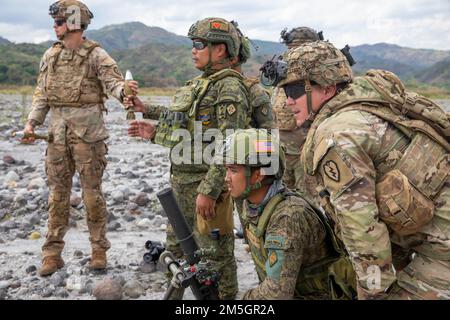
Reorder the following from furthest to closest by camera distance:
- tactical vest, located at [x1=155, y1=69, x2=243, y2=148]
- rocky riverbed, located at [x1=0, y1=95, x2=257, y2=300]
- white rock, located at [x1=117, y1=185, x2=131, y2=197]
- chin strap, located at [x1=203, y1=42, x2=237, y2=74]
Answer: white rock, located at [x1=117, y1=185, x2=131, y2=197] → rocky riverbed, located at [x1=0, y1=95, x2=257, y2=300] → chin strap, located at [x1=203, y1=42, x2=237, y2=74] → tactical vest, located at [x1=155, y1=69, x2=243, y2=148]

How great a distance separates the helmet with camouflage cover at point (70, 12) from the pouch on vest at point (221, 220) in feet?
8.22

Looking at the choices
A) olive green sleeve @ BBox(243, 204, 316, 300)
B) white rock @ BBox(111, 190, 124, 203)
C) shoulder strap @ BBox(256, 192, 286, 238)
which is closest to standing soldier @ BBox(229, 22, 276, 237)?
shoulder strap @ BBox(256, 192, 286, 238)

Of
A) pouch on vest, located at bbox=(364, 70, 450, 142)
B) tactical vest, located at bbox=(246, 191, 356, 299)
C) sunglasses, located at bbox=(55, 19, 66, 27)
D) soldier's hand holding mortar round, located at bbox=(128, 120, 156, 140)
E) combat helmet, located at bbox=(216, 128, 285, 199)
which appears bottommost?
tactical vest, located at bbox=(246, 191, 356, 299)

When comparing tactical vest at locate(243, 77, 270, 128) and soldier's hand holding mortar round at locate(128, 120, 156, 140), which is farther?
soldier's hand holding mortar round at locate(128, 120, 156, 140)

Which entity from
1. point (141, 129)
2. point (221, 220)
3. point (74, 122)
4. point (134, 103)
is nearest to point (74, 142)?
point (74, 122)

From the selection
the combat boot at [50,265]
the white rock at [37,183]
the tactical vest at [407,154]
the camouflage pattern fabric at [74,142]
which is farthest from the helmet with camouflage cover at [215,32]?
the white rock at [37,183]

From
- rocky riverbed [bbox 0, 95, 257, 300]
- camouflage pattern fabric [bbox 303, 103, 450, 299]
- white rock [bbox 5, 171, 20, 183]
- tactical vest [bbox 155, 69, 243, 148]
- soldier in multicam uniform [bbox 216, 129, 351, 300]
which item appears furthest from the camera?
white rock [bbox 5, 171, 20, 183]

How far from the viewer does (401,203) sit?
2.74 m

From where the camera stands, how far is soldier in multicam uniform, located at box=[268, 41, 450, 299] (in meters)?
2.74

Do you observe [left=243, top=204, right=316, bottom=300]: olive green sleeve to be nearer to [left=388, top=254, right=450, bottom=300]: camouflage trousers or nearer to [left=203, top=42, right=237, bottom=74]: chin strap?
[left=388, top=254, right=450, bottom=300]: camouflage trousers

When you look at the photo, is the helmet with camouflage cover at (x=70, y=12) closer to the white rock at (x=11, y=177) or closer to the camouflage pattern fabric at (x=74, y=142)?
the camouflage pattern fabric at (x=74, y=142)

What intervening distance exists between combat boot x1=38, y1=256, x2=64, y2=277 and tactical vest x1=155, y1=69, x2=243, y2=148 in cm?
192

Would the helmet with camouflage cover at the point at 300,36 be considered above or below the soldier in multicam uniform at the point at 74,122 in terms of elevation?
above

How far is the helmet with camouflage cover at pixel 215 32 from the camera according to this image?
4.62 m
